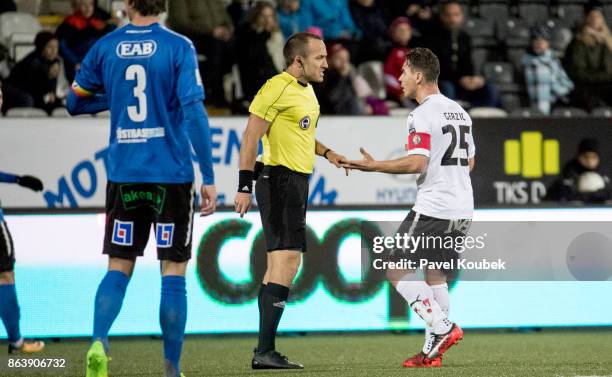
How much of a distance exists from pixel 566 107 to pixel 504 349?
673 cm

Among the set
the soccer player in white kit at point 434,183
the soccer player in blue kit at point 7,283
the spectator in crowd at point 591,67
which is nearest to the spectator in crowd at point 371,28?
the spectator in crowd at point 591,67

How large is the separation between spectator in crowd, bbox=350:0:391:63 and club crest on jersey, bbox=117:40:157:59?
8992 millimetres

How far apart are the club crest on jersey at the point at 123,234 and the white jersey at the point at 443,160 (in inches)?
88.3

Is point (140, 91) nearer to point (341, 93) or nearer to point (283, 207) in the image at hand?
point (283, 207)

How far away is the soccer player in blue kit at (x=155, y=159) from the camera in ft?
21.6

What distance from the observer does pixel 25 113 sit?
13.6 m

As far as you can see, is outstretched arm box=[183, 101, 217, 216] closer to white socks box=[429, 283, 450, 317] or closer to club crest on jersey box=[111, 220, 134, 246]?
club crest on jersey box=[111, 220, 134, 246]

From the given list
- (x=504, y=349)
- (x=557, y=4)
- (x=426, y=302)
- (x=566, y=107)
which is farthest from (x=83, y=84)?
(x=557, y=4)

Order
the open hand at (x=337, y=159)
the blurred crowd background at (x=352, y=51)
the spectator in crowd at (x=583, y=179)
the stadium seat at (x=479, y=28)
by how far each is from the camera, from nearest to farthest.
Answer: the open hand at (x=337, y=159)
the spectator in crowd at (x=583, y=179)
the blurred crowd background at (x=352, y=51)
the stadium seat at (x=479, y=28)

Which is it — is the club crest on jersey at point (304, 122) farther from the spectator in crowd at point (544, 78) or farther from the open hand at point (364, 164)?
the spectator in crowd at point (544, 78)

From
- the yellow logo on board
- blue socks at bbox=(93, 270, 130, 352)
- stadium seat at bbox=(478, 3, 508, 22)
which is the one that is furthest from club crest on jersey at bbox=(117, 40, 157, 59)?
stadium seat at bbox=(478, 3, 508, 22)

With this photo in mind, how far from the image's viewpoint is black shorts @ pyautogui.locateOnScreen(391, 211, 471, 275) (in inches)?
322

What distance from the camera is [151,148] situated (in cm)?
665

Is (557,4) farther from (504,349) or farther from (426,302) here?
(426,302)
